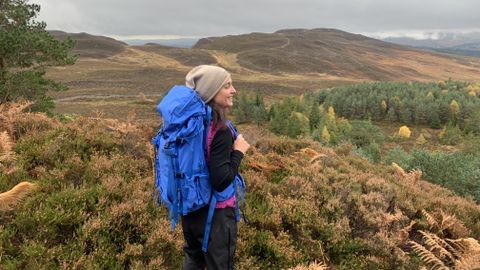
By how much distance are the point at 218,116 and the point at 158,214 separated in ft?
9.01

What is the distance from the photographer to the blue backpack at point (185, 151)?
3018 mm

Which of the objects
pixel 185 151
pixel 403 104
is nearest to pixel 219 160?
pixel 185 151

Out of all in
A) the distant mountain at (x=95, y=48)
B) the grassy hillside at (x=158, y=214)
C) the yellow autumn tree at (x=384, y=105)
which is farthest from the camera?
the distant mountain at (x=95, y=48)

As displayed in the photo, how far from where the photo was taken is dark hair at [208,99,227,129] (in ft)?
10.4

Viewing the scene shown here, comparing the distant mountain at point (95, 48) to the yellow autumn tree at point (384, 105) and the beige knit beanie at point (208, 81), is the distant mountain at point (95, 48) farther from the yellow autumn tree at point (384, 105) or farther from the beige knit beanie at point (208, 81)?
the beige knit beanie at point (208, 81)

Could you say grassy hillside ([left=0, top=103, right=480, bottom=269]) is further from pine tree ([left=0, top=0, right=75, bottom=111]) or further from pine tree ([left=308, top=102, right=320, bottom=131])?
pine tree ([left=308, top=102, right=320, bottom=131])

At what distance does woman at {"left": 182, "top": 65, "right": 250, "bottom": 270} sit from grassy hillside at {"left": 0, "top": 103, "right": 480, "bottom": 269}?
1.36 m

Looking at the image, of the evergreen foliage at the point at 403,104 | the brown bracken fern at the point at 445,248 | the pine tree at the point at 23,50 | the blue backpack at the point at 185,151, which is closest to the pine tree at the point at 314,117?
the evergreen foliage at the point at 403,104

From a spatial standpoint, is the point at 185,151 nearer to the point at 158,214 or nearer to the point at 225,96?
the point at 225,96

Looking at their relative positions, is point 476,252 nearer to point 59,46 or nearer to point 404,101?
point 59,46

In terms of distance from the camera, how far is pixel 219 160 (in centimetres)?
310

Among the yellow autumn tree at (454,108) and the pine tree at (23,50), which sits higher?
the pine tree at (23,50)

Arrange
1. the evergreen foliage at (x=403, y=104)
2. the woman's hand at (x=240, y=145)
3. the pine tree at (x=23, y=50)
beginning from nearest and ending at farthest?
the woman's hand at (x=240, y=145)
the pine tree at (x=23, y=50)
the evergreen foliage at (x=403, y=104)

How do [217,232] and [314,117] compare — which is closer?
[217,232]
